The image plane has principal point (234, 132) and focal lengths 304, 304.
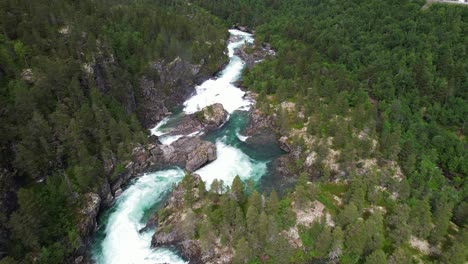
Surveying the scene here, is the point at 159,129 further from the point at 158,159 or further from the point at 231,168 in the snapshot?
the point at 231,168

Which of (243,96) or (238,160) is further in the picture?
(243,96)

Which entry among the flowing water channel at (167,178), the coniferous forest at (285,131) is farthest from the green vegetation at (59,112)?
the flowing water channel at (167,178)

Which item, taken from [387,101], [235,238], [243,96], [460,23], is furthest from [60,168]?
[460,23]

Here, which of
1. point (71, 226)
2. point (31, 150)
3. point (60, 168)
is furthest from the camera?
point (60, 168)

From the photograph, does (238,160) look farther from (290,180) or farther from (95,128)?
(95,128)

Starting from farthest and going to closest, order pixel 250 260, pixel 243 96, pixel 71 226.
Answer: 1. pixel 243 96
2. pixel 71 226
3. pixel 250 260

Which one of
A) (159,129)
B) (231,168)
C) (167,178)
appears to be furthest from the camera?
(159,129)

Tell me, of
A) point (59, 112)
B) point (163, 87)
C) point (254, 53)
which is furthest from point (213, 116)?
point (254, 53)
